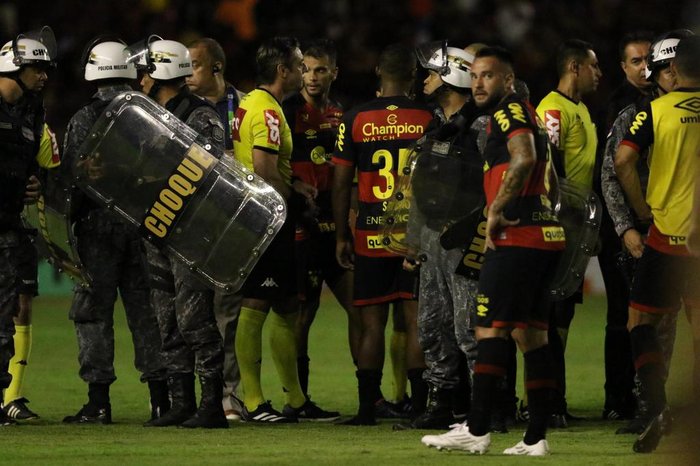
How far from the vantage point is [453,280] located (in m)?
9.30

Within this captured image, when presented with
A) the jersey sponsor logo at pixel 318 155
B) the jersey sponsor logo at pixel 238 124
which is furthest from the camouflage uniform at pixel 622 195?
the jersey sponsor logo at pixel 238 124

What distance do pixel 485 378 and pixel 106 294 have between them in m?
2.99

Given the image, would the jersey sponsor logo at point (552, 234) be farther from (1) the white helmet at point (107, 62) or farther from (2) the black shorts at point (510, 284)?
(1) the white helmet at point (107, 62)

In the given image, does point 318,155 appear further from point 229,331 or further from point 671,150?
point 671,150

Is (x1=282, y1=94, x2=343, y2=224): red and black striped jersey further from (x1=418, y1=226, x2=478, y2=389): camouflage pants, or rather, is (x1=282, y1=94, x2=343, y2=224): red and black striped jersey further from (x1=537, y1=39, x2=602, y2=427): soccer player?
(x1=537, y1=39, x2=602, y2=427): soccer player

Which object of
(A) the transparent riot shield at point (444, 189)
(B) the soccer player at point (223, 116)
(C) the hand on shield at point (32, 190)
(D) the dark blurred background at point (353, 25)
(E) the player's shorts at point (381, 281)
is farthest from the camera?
(D) the dark blurred background at point (353, 25)

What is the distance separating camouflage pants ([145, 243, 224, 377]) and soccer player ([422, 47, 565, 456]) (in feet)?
5.96

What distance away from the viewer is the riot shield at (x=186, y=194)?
30.4 ft

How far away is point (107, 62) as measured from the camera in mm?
9781

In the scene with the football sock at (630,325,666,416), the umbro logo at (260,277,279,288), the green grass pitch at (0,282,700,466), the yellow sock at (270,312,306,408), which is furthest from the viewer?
the yellow sock at (270,312,306,408)

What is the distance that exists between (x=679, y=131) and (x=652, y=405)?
1586 millimetres

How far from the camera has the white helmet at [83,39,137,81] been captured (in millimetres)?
9781

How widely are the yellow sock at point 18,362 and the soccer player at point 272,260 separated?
1546 mm

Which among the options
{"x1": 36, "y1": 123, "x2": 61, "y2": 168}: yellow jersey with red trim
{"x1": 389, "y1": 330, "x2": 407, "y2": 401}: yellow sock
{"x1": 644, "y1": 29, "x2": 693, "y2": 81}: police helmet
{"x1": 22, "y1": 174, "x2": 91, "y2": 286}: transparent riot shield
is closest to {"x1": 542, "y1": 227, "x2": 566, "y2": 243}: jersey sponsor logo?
{"x1": 644, "y1": 29, "x2": 693, "y2": 81}: police helmet
